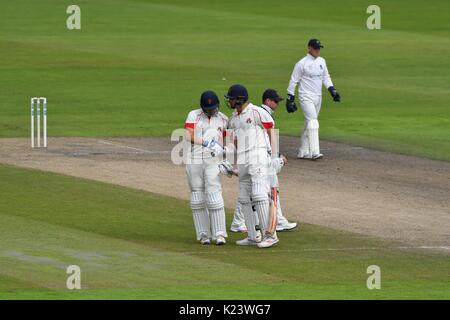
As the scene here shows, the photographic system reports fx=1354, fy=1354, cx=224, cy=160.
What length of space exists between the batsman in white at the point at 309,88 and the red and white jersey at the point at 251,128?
7.85 meters

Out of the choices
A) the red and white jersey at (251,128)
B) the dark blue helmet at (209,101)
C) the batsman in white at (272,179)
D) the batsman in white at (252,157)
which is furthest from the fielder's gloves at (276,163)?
the dark blue helmet at (209,101)

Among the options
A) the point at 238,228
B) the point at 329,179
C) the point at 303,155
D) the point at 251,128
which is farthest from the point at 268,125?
the point at 303,155

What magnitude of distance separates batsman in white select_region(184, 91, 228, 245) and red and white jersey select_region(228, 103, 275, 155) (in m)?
0.25

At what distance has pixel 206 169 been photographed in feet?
60.3

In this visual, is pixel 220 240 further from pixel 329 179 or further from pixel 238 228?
pixel 329 179

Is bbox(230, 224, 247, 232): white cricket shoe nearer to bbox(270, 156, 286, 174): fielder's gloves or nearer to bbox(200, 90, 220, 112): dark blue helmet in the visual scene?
bbox(270, 156, 286, 174): fielder's gloves

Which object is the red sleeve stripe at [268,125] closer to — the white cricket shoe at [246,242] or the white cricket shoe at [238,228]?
the white cricket shoe at [246,242]

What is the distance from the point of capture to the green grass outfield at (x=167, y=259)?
50.4 ft

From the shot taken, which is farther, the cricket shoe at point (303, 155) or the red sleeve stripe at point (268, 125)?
the cricket shoe at point (303, 155)

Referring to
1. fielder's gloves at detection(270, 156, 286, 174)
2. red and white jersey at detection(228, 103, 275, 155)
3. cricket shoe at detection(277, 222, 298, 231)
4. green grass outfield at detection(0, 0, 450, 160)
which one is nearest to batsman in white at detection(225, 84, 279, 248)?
red and white jersey at detection(228, 103, 275, 155)

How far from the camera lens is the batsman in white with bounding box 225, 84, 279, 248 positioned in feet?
60.1

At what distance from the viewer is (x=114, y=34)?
50406 millimetres

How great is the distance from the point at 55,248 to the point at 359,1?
46661 millimetres
